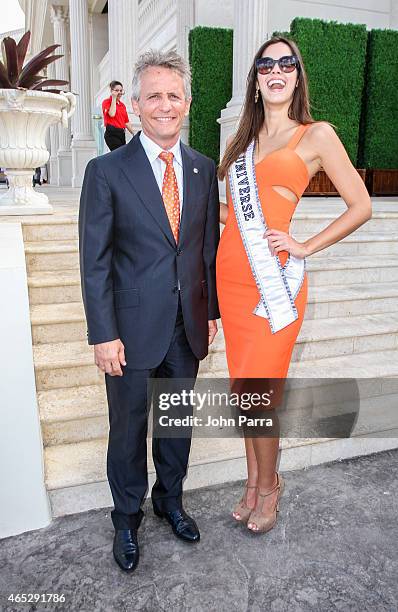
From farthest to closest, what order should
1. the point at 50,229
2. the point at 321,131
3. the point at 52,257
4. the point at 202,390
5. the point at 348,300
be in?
the point at 50,229 → the point at 348,300 → the point at 52,257 → the point at 202,390 → the point at 321,131

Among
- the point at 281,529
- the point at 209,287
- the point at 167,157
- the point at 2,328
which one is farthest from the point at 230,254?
the point at 281,529

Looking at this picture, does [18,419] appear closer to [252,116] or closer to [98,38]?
[252,116]

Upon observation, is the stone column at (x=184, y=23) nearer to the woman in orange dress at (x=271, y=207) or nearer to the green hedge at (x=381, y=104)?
the green hedge at (x=381, y=104)

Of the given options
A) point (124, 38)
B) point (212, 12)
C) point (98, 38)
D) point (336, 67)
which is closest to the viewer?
point (336, 67)

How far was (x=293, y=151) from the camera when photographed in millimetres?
1860

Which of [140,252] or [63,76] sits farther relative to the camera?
[63,76]

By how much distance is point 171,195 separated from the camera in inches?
73.9

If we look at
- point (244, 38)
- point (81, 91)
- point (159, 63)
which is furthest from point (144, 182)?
point (81, 91)

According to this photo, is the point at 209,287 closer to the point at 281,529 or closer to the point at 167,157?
the point at 167,157

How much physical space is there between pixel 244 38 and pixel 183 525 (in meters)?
7.44

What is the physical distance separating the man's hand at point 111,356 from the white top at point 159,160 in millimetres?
601

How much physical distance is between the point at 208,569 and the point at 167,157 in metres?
1.61

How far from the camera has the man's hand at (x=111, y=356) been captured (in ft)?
6.01

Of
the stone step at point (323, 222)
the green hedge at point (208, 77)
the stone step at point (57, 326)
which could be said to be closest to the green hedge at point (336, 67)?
the green hedge at point (208, 77)
